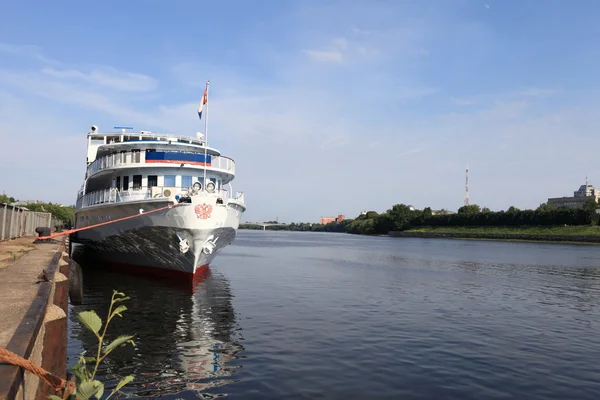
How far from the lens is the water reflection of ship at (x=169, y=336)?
384 inches

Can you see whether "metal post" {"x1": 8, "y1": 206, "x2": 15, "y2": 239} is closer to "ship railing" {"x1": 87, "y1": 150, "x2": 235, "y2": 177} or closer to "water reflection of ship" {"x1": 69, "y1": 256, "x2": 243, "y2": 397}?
"ship railing" {"x1": 87, "y1": 150, "x2": 235, "y2": 177}

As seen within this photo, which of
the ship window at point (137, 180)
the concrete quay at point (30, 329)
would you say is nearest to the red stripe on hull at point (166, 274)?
the ship window at point (137, 180)

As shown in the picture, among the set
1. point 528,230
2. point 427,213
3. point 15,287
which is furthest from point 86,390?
point 427,213

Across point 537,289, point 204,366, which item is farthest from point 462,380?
point 537,289

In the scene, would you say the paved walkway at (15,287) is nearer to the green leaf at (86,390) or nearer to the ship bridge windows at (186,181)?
the green leaf at (86,390)

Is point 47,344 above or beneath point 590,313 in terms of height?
above

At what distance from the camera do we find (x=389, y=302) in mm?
19734

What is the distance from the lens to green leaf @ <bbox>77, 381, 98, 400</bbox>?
4.23 meters

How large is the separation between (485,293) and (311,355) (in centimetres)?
1455

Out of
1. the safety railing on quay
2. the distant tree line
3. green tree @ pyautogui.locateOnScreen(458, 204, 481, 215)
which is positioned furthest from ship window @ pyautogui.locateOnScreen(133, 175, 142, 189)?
green tree @ pyautogui.locateOnScreen(458, 204, 481, 215)

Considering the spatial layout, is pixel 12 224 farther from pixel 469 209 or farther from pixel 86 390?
pixel 469 209

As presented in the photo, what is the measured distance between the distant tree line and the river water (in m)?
86.6

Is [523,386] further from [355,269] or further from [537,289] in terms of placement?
[355,269]

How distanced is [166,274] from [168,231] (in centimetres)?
358
